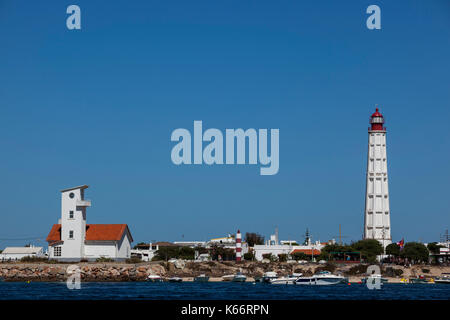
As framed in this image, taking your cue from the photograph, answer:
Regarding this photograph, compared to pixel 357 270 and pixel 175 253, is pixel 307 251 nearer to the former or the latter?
pixel 175 253

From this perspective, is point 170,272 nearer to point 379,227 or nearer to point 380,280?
point 380,280

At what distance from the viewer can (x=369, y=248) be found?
123312mm

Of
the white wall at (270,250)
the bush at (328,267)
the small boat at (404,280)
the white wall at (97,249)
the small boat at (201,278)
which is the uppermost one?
the white wall at (97,249)

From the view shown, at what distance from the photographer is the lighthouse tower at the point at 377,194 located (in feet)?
418

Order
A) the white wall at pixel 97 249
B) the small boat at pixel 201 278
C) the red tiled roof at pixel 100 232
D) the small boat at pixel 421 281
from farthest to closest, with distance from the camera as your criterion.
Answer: the small boat at pixel 421 281 → the small boat at pixel 201 278 → the red tiled roof at pixel 100 232 → the white wall at pixel 97 249

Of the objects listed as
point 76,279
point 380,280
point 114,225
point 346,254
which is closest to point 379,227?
point 346,254

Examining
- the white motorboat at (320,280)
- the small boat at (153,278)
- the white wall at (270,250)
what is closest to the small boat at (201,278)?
the small boat at (153,278)

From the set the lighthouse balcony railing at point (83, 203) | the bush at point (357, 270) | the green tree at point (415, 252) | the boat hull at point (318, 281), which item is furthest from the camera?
the green tree at point (415, 252)

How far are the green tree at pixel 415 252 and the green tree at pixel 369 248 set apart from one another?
419 cm

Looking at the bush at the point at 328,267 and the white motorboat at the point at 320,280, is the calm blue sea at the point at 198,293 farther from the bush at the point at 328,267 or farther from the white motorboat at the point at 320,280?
the bush at the point at 328,267

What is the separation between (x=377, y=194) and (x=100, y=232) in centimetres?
5482

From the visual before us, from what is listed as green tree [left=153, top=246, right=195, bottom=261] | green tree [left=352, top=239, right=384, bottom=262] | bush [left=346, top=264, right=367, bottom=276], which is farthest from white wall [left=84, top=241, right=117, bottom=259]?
green tree [left=352, top=239, right=384, bottom=262]

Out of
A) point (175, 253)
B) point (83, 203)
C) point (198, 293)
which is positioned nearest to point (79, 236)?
point (83, 203)
